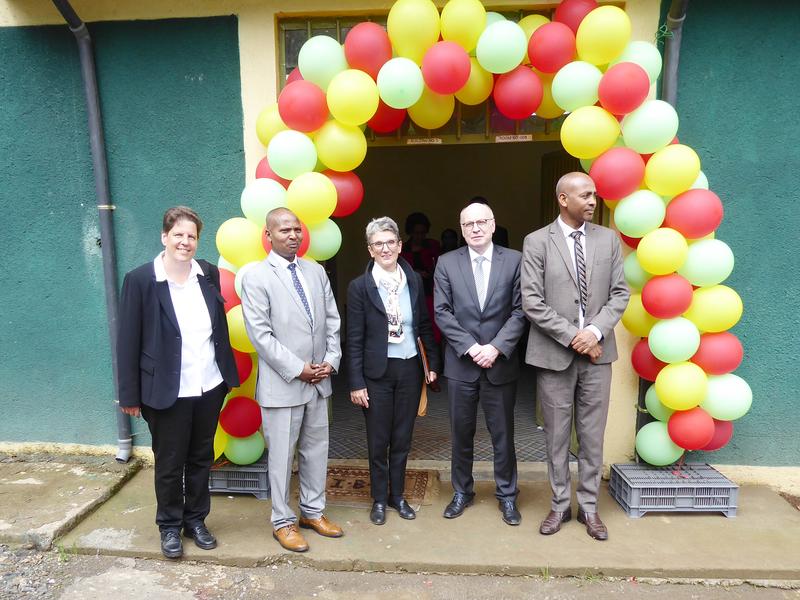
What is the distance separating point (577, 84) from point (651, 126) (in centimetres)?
49

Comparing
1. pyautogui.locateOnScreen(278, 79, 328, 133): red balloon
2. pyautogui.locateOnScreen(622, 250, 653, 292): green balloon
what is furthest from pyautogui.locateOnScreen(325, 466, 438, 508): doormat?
pyautogui.locateOnScreen(278, 79, 328, 133): red balloon

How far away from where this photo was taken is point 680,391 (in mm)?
3395

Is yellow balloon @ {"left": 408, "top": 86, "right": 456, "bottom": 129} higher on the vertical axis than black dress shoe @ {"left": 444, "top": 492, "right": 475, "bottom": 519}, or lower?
higher

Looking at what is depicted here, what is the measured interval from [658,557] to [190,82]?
441 cm

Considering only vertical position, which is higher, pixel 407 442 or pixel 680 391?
pixel 680 391

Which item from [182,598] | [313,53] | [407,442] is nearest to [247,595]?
[182,598]

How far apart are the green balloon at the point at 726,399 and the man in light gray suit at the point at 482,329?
1.22m

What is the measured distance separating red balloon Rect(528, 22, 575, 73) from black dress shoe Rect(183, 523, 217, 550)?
3.48 metres

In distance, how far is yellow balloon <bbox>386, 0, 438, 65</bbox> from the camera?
331cm

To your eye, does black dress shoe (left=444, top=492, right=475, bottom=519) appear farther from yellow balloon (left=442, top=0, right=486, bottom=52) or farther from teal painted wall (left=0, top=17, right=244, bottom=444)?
yellow balloon (left=442, top=0, right=486, bottom=52)

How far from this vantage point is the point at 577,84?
10.9 ft

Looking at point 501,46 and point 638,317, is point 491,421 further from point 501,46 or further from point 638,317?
point 501,46

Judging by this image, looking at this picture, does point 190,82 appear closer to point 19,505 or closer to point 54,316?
point 54,316

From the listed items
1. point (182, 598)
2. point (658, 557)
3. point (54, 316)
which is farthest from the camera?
point (54, 316)
